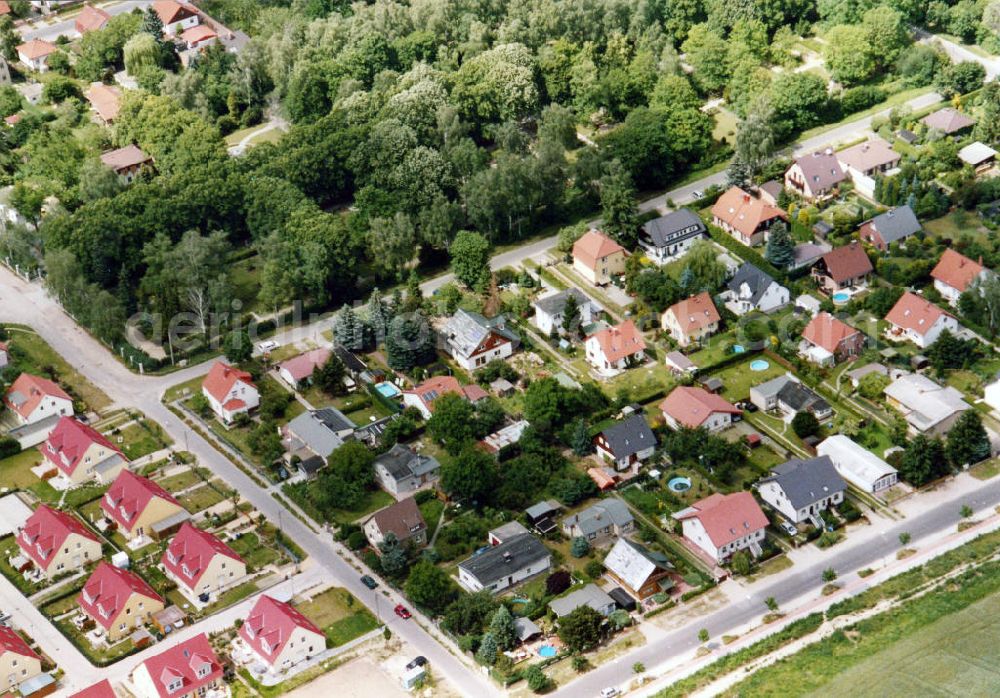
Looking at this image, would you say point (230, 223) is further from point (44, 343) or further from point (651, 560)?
point (651, 560)

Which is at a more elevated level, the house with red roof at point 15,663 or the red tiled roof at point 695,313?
the red tiled roof at point 695,313

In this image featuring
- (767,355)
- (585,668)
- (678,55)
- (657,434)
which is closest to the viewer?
(585,668)

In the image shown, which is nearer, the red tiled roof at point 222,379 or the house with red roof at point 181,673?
the house with red roof at point 181,673

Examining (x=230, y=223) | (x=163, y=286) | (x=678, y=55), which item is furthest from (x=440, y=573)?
(x=678, y=55)

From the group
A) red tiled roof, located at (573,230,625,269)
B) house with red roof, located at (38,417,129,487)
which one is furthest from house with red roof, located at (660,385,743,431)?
house with red roof, located at (38,417,129,487)

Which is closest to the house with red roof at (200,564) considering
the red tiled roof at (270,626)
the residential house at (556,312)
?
the red tiled roof at (270,626)

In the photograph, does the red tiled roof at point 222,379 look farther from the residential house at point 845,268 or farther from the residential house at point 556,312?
the residential house at point 845,268
